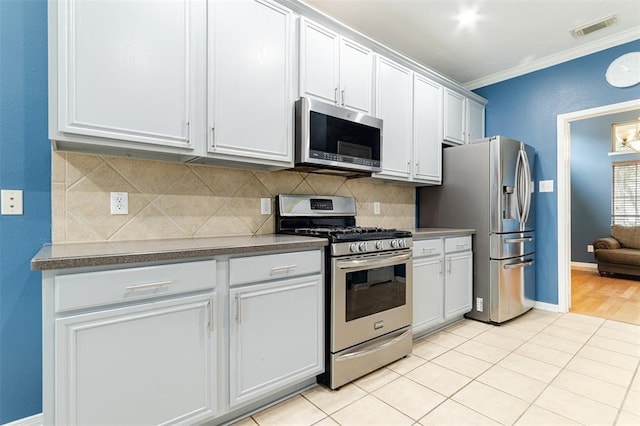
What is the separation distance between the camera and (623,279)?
16.7ft

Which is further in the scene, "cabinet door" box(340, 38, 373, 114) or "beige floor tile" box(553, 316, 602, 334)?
"beige floor tile" box(553, 316, 602, 334)

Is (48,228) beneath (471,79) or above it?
beneath

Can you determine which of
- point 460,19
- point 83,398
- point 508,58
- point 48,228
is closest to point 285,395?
point 83,398

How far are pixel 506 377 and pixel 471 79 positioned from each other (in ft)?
11.2

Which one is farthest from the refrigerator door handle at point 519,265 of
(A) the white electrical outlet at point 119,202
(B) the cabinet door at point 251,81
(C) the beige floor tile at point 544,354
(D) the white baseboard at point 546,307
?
(A) the white electrical outlet at point 119,202

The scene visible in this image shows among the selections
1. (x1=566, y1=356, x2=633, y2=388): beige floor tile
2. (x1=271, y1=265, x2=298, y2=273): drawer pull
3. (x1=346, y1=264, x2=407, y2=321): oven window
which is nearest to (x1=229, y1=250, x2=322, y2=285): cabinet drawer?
(x1=271, y1=265, x2=298, y2=273): drawer pull

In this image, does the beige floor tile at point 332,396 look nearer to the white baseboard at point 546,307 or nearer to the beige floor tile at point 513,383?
the beige floor tile at point 513,383

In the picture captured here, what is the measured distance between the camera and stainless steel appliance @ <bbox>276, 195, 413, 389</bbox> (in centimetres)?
193

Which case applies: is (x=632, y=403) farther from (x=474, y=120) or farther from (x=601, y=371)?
(x=474, y=120)

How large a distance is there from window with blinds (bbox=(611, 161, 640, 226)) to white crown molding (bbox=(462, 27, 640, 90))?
3.93 m

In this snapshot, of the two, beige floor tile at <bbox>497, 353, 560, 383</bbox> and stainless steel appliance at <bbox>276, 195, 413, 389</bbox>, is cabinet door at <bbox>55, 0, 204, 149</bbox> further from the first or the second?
beige floor tile at <bbox>497, 353, 560, 383</bbox>

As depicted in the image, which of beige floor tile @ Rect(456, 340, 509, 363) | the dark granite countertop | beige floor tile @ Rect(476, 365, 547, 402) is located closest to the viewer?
the dark granite countertop

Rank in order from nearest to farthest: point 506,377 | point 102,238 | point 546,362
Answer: point 102,238 < point 506,377 < point 546,362

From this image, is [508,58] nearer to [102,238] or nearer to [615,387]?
[615,387]
